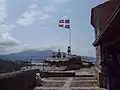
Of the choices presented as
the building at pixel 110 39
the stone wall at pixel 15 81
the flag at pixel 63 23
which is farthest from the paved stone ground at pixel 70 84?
the flag at pixel 63 23

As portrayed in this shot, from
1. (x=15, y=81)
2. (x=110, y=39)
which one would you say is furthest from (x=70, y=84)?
(x=110, y=39)

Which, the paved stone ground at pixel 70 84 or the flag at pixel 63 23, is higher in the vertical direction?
the flag at pixel 63 23

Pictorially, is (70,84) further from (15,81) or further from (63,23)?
(63,23)

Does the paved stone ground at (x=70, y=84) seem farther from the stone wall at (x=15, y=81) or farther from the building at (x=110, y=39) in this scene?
the stone wall at (x=15, y=81)

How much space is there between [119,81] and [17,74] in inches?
169

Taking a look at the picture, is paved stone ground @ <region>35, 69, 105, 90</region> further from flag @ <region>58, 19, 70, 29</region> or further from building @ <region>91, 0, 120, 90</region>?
flag @ <region>58, 19, 70, 29</region>

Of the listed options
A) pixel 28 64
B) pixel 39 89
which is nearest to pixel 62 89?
pixel 39 89

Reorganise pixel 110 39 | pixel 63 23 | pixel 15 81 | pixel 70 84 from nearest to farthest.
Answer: pixel 110 39
pixel 15 81
pixel 70 84
pixel 63 23

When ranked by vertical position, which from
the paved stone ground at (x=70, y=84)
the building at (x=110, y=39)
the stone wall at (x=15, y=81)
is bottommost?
the paved stone ground at (x=70, y=84)

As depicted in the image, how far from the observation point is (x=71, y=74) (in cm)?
1939

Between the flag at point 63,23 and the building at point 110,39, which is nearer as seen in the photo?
the building at point 110,39

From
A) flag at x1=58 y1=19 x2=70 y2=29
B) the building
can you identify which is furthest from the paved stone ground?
flag at x1=58 y1=19 x2=70 y2=29

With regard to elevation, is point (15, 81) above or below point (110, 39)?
below

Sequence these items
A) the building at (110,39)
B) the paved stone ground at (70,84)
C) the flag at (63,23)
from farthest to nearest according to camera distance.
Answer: the flag at (63,23), the paved stone ground at (70,84), the building at (110,39)
